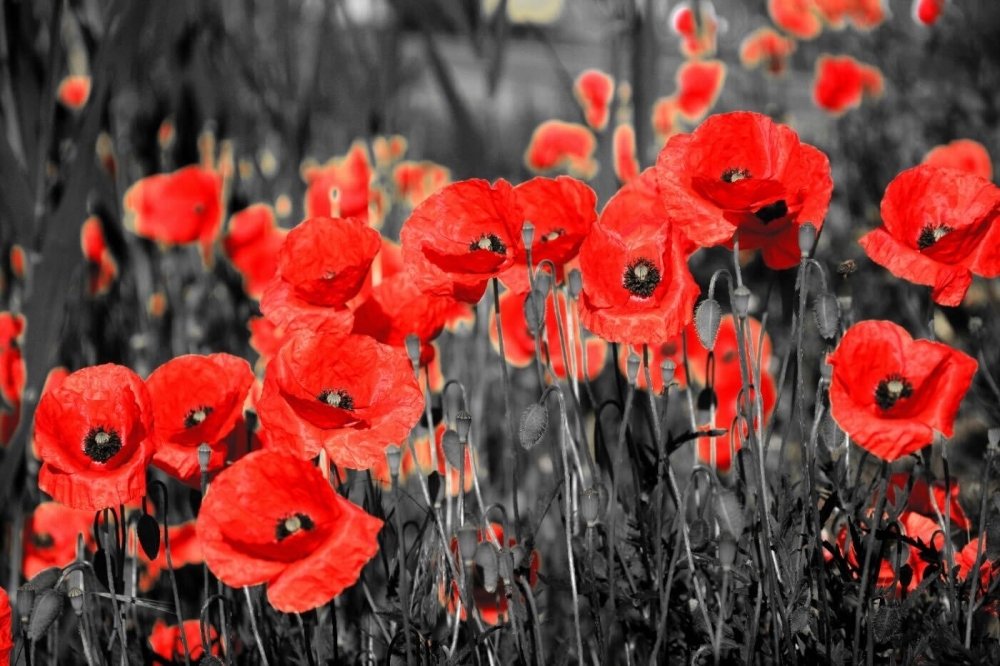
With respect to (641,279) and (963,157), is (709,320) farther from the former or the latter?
(963,157)

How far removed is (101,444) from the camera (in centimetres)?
150

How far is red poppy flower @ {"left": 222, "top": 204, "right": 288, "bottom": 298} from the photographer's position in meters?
2.70

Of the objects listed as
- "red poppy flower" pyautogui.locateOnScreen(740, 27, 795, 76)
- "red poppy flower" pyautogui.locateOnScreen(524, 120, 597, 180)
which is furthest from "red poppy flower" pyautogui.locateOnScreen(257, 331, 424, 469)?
"red poppy flower" pyautogui.locateOnScreen(740, 27, 795, 76)

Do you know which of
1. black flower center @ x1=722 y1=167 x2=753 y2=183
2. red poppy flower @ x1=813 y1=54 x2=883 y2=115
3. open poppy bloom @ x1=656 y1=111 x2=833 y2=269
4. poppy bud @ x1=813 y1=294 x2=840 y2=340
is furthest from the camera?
red poppy flower @ x1=813 y1=54 x2=883 y2=115

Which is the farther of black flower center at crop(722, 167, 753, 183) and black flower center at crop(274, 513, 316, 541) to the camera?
black flower center at crop(722, 167, 753, 183)

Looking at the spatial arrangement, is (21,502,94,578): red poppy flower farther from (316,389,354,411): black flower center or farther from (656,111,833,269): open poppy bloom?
(656,111,833,269): open poppy bloom

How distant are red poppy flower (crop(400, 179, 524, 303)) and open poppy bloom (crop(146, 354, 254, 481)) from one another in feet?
0.94

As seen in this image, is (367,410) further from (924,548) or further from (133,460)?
(924,548)

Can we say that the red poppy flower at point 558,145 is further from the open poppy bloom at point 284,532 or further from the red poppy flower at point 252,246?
the open poppy bloom at point 284,532

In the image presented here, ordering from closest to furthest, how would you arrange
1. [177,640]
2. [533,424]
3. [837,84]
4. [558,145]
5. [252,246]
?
[533,424] → [177,640] → [252,246] → [558,145] → [837,84]

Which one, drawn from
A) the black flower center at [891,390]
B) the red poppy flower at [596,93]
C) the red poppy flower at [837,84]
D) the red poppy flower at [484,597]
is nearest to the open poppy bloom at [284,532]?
the red poppy flower at [484,597]

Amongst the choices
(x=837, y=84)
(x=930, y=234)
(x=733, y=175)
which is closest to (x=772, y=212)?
(x=733, y=175)

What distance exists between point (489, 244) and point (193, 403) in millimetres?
457

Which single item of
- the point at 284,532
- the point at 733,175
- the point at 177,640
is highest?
the point at 733,175
